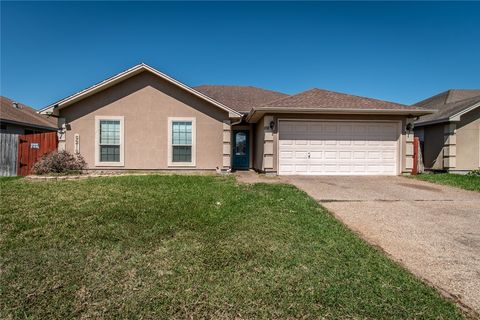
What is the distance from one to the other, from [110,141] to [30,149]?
3556mm

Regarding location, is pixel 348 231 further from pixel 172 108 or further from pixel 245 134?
pixel 245 134

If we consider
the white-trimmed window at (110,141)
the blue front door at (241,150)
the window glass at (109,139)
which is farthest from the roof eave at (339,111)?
the window glass at (109,139)

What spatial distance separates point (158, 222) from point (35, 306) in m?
2.39

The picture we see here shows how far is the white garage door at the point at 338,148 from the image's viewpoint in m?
12.2

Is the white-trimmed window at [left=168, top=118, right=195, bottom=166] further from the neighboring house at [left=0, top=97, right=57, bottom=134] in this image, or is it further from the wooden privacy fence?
the neighboring house at [left=0, top=97, right=57, bottom=134]

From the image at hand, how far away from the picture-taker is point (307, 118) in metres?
12.1

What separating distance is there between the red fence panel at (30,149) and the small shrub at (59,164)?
0.70 meters

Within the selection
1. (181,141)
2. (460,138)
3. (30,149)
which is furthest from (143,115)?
(460,138)

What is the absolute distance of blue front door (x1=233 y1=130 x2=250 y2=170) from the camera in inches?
630

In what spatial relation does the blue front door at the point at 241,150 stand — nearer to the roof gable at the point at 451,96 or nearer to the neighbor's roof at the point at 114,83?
the neighbor's roof at the point at 114,83

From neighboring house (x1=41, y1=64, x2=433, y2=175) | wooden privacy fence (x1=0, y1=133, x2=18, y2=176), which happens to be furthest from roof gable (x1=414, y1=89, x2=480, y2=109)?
wooden privacy fence (x1=0, y1=133, x2=18, y2=176)

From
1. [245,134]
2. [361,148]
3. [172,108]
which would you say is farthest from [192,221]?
[245,134]

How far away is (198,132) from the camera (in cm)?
1249

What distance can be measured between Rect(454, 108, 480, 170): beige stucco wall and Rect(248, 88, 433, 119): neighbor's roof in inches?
136
